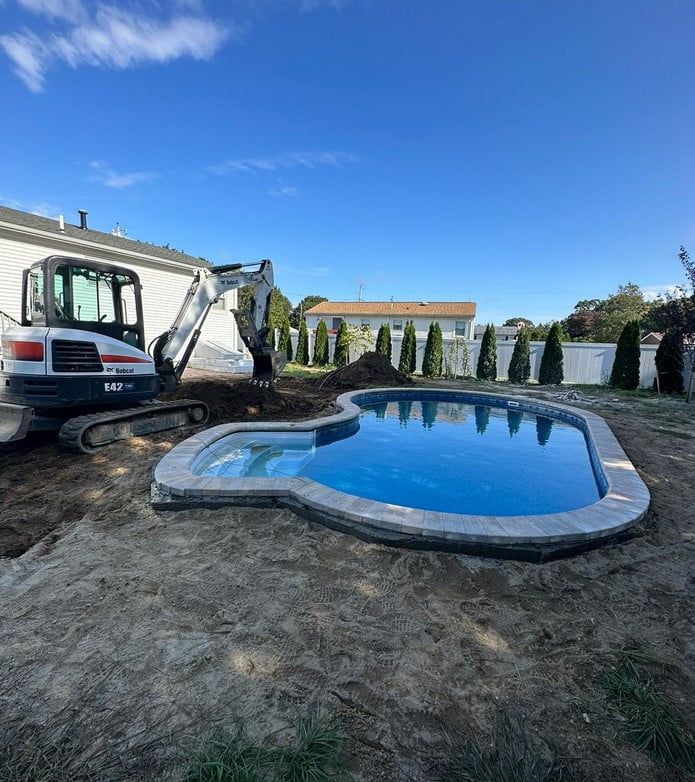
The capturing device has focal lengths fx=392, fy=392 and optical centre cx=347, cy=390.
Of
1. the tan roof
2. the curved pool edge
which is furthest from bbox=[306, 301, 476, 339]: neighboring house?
the curved pool edge

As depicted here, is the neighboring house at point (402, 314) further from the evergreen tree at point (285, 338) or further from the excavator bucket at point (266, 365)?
the excavator bucket at point (266, 365)

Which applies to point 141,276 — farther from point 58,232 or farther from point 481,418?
point 481,418

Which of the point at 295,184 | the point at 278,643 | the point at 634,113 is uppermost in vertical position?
the point at 295,184

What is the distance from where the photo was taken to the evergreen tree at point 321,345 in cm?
2119

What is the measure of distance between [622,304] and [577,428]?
42835 millimetres

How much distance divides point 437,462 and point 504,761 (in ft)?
16.9

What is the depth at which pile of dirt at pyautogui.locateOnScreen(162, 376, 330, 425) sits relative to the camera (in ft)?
26.3

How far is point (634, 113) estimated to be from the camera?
31.8ft

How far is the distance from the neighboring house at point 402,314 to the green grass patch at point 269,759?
29.3 m

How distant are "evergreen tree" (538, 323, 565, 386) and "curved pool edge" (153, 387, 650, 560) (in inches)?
464

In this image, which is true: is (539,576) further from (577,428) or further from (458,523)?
(577,428)

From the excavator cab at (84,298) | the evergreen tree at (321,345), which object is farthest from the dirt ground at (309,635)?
the evergreen tree at (321,345)

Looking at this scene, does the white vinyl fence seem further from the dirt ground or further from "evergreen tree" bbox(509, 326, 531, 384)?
the dirt ground

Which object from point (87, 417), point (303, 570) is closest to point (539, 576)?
point (303, 570)
